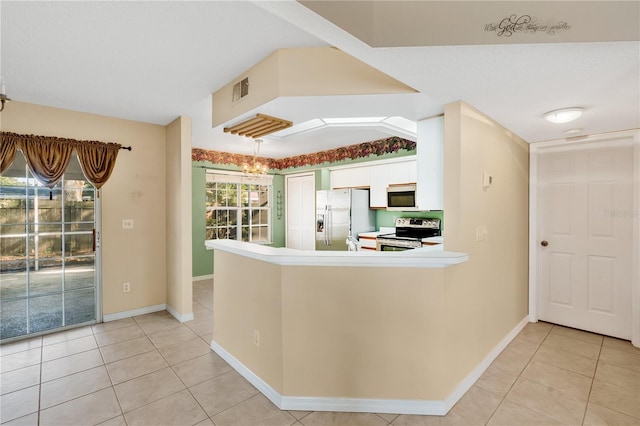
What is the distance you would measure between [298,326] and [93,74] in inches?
104

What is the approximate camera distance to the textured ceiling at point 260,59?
156 cm

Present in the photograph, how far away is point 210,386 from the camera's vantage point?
229cm

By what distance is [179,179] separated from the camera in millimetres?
3600

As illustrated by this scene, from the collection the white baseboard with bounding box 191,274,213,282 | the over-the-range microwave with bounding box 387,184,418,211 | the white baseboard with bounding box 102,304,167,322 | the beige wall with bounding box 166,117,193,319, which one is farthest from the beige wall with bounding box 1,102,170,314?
→ the over-the-range microwave with bounding box 387,184,418,211

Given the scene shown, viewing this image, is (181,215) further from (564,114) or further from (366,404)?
(564,114)

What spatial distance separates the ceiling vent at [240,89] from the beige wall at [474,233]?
163cm

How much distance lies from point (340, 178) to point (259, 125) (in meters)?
2.95

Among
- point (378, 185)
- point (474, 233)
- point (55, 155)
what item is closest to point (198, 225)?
point (55, 155)

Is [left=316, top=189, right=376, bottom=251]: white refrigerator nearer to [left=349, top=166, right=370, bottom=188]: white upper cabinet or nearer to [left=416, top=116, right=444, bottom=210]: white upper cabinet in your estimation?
→ [left=349, top=166, right=370, bottom=188]: white upper cabinet

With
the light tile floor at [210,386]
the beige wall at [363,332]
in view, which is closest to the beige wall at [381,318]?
the beige wall at [363,332]

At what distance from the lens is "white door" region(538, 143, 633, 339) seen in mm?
3098

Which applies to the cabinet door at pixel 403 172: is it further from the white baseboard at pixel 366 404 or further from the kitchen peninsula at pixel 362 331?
the white baseboard at pixel 366 404

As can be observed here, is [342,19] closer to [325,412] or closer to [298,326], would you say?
[298,326]

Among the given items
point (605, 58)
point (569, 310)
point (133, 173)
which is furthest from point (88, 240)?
point (569, 310)
